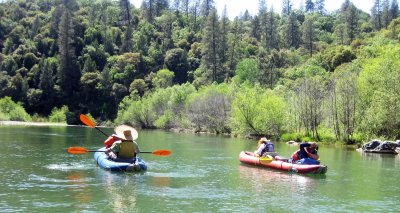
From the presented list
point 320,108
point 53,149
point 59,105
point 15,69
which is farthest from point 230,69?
point 53,149

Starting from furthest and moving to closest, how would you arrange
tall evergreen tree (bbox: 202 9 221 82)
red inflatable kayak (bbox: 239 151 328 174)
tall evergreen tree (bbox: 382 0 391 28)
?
tall evergreen tree (bbox: 382 0 391 28)
tall evergreen tree (bbox: 202 9 221 82)
red inflatable kayak (bbox: 239 151 328 174)

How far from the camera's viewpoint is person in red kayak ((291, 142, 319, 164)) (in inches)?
1207

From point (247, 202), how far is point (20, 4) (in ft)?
518

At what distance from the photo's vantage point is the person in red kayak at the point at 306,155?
3066cm

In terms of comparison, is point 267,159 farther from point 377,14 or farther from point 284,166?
point 377,14

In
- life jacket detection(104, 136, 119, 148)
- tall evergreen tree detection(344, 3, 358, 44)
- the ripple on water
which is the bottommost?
the ripple on water

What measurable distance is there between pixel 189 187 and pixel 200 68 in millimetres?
99054

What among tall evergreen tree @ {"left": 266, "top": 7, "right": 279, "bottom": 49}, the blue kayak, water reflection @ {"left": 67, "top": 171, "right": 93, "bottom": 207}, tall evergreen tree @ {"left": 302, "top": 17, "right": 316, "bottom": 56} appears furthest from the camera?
tall evergreen tree @ {"left": 266, "top": 7, "right": 279, "bottom": 49}

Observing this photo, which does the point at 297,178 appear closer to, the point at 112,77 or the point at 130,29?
the point at 112,77

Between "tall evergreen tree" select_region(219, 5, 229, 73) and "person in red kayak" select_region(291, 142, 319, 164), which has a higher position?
"tall evergreen tree" select_region(219, 5, 229, 73)

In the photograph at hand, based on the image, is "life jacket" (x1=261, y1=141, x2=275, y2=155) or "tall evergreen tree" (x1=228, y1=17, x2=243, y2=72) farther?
"tall evergreen tree" (x1=228, y1=17, x2=243, y2=72)

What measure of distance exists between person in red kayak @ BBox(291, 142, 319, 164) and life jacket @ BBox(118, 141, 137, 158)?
10.2 m

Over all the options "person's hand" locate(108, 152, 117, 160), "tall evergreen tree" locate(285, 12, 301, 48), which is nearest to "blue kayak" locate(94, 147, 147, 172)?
"person's hand" locate(108, 152, 117, 160)

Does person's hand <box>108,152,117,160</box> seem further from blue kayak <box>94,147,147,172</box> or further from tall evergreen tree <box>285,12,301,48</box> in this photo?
tall evergreen tree <box>285,12,301,48</box>
